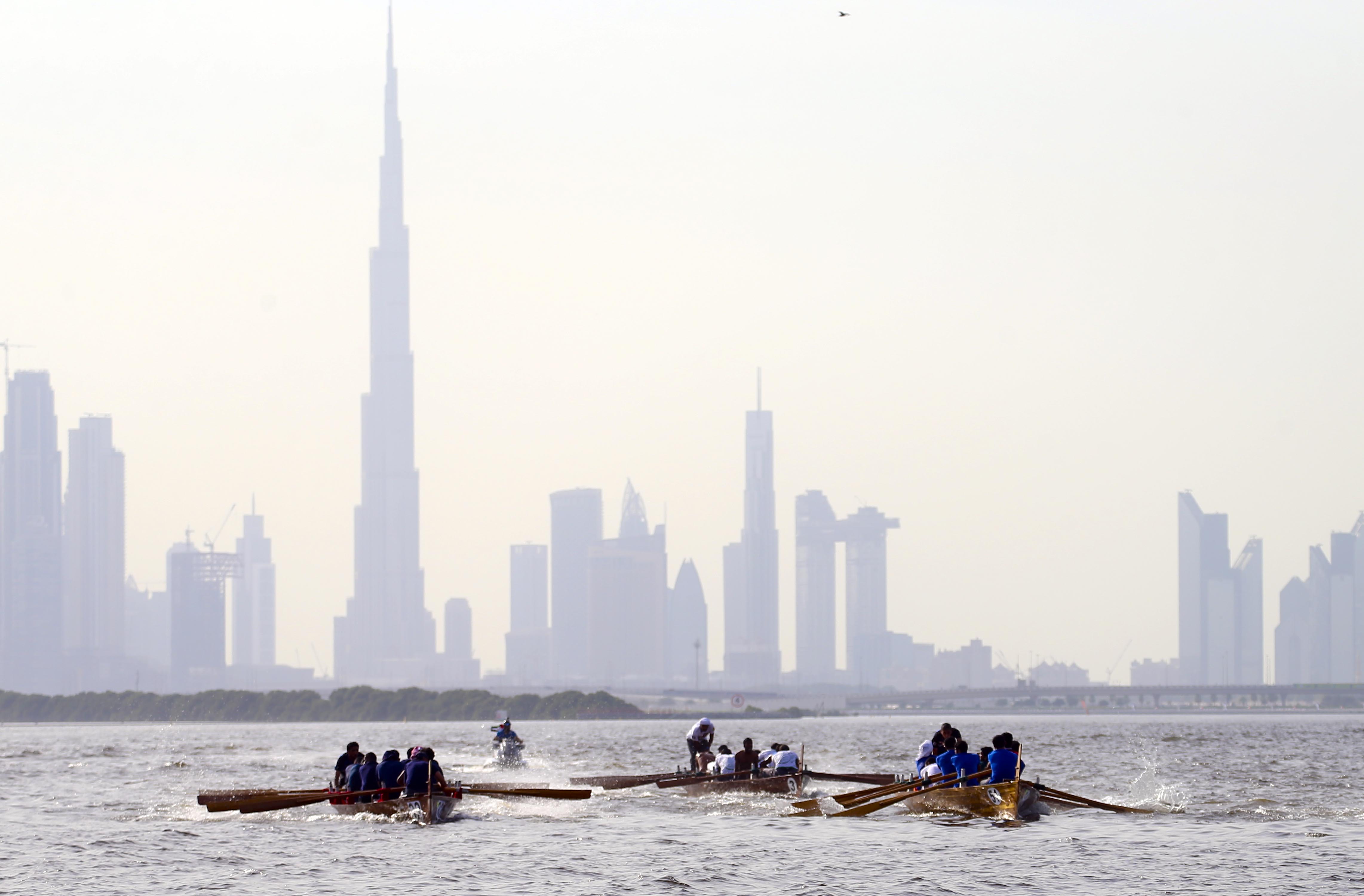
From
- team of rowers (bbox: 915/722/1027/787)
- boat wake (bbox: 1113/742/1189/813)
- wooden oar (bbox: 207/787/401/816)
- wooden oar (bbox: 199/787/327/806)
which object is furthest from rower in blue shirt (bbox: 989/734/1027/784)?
wooden oar (bbox: 199/787/327/806)

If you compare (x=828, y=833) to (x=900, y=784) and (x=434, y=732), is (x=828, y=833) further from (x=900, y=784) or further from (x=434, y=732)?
(x=434, y=732)

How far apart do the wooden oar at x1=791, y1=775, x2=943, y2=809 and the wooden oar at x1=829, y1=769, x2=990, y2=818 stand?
17 cm

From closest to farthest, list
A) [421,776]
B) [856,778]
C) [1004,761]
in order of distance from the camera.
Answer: [1004,761] < [421,776] < [856,778]

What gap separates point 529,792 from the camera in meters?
45.8

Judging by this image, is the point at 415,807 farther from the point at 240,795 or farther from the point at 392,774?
the point at 240,795

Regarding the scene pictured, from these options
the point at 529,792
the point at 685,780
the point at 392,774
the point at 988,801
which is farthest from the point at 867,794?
the point at 392,774

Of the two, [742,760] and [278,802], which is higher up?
[742,760]

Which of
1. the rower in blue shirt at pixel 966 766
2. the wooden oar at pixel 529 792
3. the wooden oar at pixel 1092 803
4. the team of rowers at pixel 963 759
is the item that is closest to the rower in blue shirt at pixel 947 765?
the team of rowers at pixel 963 759

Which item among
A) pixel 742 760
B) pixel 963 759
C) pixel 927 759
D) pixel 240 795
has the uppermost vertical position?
pixel 963 759

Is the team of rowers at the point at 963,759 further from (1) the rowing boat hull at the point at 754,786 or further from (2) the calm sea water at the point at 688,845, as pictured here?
(1) the rowing boat hull at the point at 754,786

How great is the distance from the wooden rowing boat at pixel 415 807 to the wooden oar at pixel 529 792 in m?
2.59

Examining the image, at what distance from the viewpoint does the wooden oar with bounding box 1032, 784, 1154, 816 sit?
4162 cm

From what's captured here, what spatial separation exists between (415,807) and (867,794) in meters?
11.2

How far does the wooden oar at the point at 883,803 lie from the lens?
1601 inches
